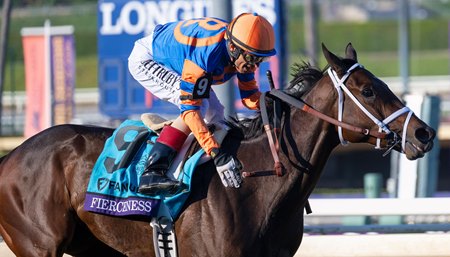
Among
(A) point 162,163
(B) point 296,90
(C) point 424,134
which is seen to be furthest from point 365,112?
(A) point 162,163

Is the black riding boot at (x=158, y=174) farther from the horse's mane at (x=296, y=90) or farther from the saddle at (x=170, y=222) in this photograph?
the horse's mane at (x=296, y=90)

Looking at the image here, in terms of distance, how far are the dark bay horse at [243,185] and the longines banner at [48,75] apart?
7.79m

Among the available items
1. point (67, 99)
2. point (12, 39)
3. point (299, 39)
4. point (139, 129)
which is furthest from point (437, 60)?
point (139, 129)

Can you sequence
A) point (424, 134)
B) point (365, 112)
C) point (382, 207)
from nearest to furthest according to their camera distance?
point (424, 134) < point (365, 112) < point (382, 207)

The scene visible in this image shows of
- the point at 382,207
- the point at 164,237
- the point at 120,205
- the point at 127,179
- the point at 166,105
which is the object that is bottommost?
the point at 166,105

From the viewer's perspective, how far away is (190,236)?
4664 millimetres

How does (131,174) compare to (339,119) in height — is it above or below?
below

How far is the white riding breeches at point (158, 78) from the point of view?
16.3 feet

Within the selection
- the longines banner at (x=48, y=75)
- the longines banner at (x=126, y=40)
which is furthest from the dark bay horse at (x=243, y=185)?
the longines banner at (x=48, y=75)

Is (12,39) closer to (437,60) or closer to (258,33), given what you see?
(437,60)

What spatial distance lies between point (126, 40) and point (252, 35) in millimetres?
6470

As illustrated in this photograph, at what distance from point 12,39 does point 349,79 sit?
22248 millimetres

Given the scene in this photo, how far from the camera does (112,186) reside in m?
4.93

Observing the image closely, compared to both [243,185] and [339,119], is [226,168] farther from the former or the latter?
[339,119]
